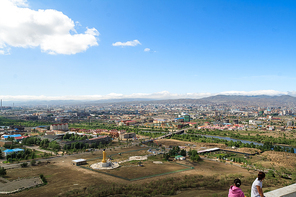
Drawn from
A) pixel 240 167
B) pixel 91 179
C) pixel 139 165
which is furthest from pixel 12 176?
pixel 240 167

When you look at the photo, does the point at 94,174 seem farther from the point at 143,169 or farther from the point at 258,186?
the point at 258,186

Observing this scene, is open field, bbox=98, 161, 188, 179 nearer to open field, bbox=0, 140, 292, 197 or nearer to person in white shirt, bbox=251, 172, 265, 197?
open field, bbox=0, 140, 292, 197

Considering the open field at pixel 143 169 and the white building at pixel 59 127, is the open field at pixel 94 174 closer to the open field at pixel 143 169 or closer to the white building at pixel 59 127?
the open field at pixel 143 169

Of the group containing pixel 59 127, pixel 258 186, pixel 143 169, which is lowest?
pixel 59 127

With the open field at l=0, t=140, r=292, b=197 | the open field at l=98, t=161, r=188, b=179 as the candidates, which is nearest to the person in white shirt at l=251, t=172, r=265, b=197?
the open field at l=0, t=140, r=292, b=197

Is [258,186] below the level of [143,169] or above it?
above

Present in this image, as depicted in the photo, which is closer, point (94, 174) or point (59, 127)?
point (94, 174)

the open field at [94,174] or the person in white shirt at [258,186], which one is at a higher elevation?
the person in white shirt at [258,186]

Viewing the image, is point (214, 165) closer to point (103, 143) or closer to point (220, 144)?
point (220, 144)

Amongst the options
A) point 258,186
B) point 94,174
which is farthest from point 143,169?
point 258,186

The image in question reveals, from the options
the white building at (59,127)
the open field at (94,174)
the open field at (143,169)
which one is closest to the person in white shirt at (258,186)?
the open field at (94,174)

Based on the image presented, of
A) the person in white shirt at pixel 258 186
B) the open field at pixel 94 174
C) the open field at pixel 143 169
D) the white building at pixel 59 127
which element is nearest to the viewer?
the person in white shirt at pixel 258 186
